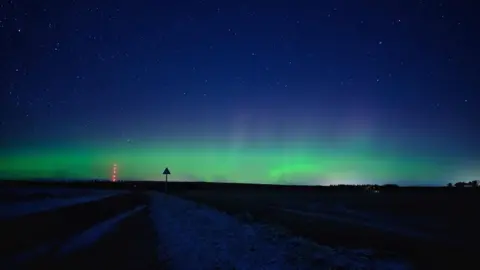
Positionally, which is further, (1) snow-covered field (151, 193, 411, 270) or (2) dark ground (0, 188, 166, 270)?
(2) dark ground (0, 188, 166, 270)

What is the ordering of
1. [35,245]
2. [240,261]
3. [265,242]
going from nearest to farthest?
[240,261], [265,242], [35,245]

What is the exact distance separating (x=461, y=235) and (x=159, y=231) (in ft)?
38.0

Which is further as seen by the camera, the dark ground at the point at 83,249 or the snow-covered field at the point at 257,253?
the dark ground at the point at 83,249

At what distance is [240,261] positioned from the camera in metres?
8.43

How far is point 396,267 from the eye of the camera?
7.85 meters

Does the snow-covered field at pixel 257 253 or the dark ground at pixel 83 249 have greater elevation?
the snow-covered field at pixel 257 253

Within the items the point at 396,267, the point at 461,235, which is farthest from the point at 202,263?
the point at 461,235

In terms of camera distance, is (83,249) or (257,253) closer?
(257,253)

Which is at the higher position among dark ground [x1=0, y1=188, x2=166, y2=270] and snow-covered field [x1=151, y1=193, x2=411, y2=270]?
snow-covered field [x1=151, y1=193, x2=411, y2=270]

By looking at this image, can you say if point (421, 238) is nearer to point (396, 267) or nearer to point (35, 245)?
point (396, 267)

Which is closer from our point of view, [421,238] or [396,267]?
[396,267]

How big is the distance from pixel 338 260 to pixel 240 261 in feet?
6.63

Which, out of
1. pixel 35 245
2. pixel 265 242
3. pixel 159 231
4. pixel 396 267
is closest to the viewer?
pixel 396 267

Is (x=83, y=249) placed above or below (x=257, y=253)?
below
